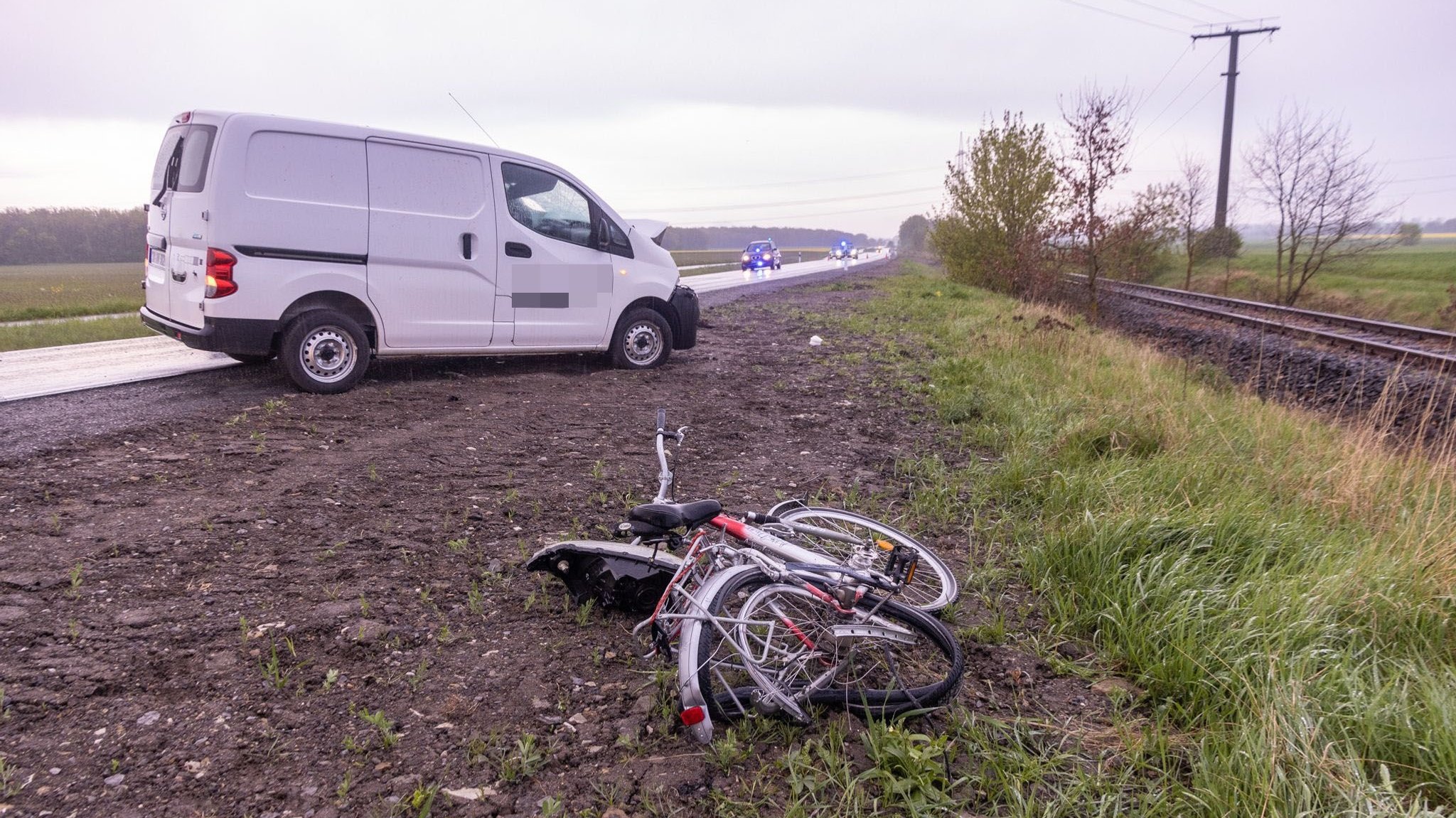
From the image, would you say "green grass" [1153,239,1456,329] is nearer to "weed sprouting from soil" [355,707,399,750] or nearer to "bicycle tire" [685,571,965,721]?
"bicycle tire" [685,571,965,721]

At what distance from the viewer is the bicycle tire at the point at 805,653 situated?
281 cm

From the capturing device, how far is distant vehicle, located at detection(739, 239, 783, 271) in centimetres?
4628

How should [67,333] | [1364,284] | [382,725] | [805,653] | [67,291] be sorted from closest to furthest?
[382,725]
[805,653]
[67,333]
[67,291]
[1364,284]

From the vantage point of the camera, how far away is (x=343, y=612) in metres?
3.48

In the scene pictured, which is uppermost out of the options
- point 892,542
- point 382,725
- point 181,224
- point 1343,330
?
point 181,224

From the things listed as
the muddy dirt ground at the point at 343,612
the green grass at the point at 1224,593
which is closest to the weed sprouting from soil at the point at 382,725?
the muddy dirt ground at the point at 343,612

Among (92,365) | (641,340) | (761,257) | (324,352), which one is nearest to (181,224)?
(324,352)

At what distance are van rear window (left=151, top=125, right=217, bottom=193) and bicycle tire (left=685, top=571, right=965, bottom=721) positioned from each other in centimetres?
613

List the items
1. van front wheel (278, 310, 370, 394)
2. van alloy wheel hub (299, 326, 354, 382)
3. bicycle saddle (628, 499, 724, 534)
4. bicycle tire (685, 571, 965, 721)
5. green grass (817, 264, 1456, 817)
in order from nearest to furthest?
1. green grass (817, 264, 1456, 817)
2. bicycle tire (685, 571, 965, 721)
3. bicycle saddle (628, 499, 724, 534)
4. van front wheel (278, 310, 370, 394)
5. van alloy wheel hub (299, 326, 354, 382)

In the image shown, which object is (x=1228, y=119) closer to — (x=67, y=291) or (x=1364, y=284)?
(x=1364, y=284)

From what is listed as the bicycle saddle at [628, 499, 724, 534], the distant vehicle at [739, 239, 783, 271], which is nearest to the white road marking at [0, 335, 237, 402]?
the bicycle saddle at [628, 499, 724, 534]

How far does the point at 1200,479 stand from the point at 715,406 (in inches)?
165

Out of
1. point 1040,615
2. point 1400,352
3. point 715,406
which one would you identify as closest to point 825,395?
point 715,406

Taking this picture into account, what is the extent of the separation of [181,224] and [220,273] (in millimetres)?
677
